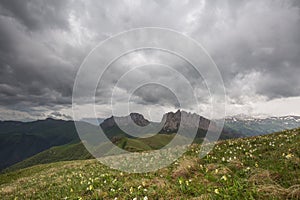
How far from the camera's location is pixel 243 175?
961 cm

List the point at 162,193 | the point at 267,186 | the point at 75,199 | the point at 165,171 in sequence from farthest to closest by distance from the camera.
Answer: the point at 165,171
the point at 75,199
the point at 162,193
the point at 267,186

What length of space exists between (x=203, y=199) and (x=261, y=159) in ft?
21.3

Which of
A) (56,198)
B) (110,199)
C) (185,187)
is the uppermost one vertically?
(185,187)

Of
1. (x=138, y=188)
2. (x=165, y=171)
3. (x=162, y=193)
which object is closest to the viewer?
(x=162, y=193)

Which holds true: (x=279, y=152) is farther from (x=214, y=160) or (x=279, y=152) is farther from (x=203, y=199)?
(x=203, y=199)

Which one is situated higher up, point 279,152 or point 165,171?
point 279,152

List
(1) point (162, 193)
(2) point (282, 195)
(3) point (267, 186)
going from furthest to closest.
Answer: (1) point (162, 193) → (3) point (267, 186) → (2) point (282, 195)

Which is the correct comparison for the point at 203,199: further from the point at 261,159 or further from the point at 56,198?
the point at 56,198

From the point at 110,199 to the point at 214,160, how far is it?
24.9 ft

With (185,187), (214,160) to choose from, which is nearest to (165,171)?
(214,160)

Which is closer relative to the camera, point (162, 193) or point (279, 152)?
point (162, 193)

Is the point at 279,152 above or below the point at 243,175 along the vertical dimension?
above

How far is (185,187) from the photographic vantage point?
8.92 metres

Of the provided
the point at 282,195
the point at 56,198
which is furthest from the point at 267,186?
the point at 56,198
